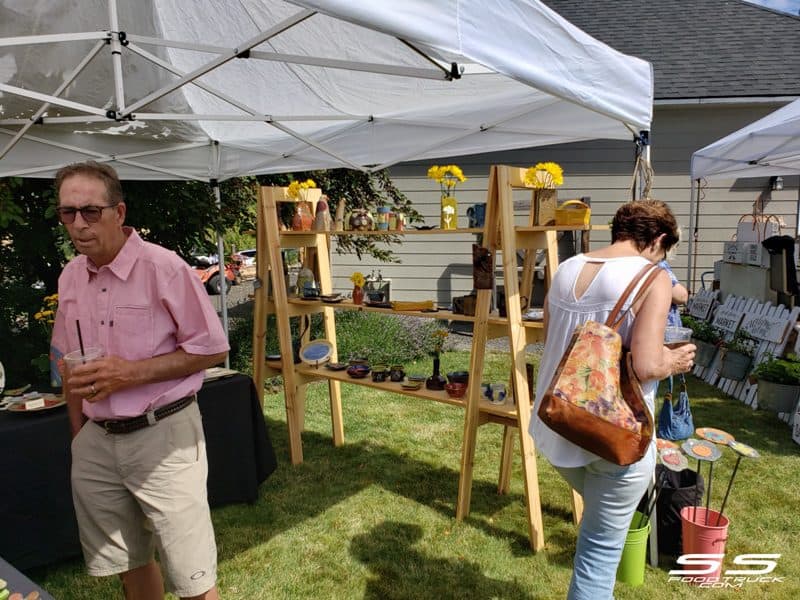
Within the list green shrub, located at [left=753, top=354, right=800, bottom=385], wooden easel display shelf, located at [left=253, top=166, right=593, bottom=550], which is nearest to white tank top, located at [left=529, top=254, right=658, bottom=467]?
wooden easel display shelf, located at [left=253, top=166, right=593, bottom=550]

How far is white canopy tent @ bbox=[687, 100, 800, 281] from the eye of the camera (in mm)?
5074

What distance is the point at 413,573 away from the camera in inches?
115

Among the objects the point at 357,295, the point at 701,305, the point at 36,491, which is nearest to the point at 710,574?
the point at 357,295

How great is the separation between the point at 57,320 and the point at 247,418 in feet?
5.65

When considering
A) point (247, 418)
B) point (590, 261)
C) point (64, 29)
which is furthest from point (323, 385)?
point (590, 261)

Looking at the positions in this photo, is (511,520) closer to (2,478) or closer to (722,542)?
(722,542)

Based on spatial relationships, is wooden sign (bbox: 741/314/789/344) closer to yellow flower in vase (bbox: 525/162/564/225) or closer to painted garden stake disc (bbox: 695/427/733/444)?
painted garden stake disc (bbox: 695/427/733/444)

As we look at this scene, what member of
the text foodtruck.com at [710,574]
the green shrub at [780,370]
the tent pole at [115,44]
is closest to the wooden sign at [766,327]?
the green shrub at [780,370]

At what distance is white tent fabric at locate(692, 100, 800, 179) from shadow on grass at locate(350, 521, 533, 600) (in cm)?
447

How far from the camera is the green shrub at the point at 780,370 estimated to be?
500 centimetres

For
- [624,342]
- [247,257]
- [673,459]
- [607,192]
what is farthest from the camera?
[247,257]

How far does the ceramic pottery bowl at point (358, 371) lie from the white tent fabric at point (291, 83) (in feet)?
4.93

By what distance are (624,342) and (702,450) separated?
1.04 metres

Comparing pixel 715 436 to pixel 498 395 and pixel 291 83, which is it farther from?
pixel 291 83
